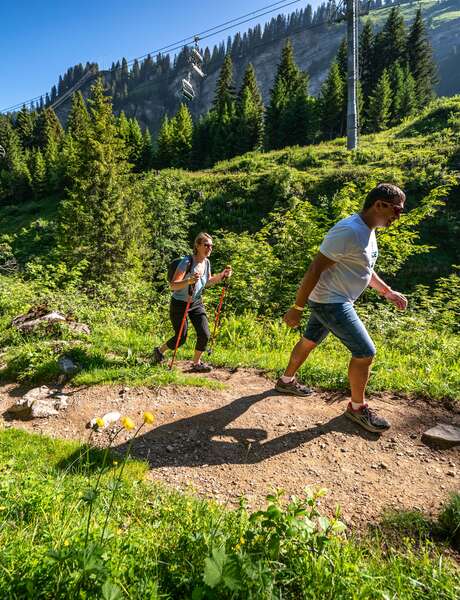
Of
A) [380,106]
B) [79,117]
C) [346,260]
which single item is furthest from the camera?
[79,117]

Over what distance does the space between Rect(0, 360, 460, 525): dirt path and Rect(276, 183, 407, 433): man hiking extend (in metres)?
0.38

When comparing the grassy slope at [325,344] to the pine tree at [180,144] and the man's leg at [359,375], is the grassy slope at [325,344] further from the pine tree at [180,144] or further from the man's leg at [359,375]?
the pine tree at [180,144]

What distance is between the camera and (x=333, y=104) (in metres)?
46.1

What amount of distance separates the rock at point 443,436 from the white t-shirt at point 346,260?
1635mm

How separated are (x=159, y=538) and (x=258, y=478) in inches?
50.5

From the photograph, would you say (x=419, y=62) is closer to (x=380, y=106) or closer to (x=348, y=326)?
(x=380, y=106)

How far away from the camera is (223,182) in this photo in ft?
92.4

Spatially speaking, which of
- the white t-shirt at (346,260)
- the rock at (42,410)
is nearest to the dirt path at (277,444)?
the rock at (42,410)

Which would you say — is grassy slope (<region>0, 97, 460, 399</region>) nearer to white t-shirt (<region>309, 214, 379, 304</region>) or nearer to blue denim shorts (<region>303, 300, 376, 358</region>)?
blue denim shorts (<region>303, 300, 376, 358</region>)

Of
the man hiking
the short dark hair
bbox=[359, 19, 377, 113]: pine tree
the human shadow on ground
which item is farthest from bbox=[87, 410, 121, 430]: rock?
bbox=[359, 19, 377, 113]: pine tree

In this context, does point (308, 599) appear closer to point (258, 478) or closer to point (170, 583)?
point (170, 583)

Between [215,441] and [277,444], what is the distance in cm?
68

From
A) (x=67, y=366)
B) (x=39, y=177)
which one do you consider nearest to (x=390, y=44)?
(x=39, y=177)

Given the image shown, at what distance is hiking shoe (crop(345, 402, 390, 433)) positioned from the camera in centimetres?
368
